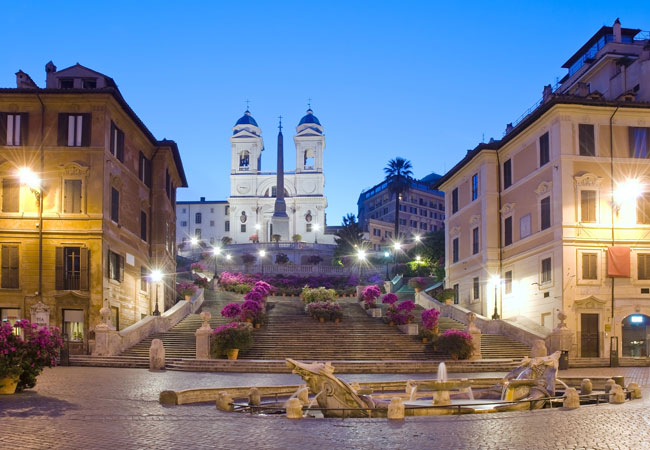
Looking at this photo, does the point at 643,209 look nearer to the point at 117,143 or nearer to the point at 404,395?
the point at 404,395

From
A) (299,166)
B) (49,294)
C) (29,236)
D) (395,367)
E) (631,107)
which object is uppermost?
(299,166)

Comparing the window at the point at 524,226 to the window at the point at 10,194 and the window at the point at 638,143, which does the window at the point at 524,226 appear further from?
the window at the point at 10,194

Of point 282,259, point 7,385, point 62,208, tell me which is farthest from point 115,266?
point 282,259

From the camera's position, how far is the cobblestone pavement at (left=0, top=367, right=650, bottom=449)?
469 inches

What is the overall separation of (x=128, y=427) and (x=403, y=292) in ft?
152

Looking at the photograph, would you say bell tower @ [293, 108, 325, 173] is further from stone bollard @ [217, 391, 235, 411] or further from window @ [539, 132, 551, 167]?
stone bollard @ [217, 391, 235, 411]

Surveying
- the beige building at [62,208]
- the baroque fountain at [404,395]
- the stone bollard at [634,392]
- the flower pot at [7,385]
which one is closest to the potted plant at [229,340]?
the beige building at [62,208]

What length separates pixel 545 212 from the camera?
37.8 m

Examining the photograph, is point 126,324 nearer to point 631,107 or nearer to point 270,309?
point 270,309

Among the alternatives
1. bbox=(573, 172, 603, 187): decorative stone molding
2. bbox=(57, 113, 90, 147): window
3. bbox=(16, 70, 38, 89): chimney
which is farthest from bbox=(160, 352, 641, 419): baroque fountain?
bbox=(16, 70, 38, 89): chimney

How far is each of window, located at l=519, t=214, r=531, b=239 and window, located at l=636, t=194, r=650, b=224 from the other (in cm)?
554

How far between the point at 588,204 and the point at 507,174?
26.7 feet

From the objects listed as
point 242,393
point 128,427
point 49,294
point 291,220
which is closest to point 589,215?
point 242,393

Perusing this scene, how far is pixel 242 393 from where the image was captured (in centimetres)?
1998
